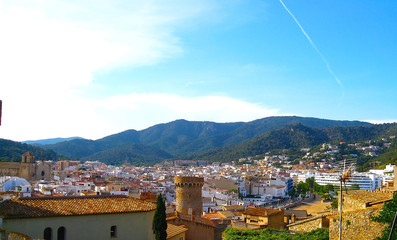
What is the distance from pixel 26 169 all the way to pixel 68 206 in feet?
186

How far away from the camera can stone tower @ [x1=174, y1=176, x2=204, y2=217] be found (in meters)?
30.3

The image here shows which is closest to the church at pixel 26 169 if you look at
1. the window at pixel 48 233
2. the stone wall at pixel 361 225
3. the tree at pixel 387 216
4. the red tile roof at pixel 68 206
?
the red tile roof at pixel 68 206

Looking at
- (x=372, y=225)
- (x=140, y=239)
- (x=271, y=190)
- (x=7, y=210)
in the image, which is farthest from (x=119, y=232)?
(x=271, y=190)

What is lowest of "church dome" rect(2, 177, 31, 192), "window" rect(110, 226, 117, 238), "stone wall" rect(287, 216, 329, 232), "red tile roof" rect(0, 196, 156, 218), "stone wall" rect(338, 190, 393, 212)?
"church dome" rect(2, 177, 31, 192)

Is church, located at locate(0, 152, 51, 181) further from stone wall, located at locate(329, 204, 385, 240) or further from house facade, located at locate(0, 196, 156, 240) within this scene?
stone wall, located at locate(329, 204, 385, 240)

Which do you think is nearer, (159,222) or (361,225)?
(361,225)

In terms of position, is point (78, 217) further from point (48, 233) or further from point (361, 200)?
point (361, 200)

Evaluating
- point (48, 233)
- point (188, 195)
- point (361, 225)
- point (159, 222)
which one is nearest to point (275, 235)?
point (159, 222)

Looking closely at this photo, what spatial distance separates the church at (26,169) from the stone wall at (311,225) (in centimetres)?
5763

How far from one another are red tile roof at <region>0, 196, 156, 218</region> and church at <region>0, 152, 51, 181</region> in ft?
179

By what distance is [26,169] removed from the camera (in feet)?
220

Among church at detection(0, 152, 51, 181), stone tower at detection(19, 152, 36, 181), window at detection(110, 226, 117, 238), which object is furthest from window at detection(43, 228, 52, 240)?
stone tower at detection(19, 152, 36, 181)

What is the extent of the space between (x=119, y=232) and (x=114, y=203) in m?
1.13

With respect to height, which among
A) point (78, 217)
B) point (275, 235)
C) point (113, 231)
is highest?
point (78, 217)
